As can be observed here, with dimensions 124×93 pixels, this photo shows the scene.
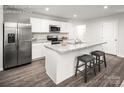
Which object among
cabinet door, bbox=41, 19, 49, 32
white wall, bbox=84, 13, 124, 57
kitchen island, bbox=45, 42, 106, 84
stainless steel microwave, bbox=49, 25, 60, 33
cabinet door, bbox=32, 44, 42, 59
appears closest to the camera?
kitchen island, bbox=45, 42, 106, 84

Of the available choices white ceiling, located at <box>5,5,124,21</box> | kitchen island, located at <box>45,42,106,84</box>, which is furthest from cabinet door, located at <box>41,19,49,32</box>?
kitchen island, located at <box>45,42,106,84</box>

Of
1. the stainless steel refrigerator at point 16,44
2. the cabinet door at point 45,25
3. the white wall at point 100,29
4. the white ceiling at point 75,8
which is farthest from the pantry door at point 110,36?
the stainless steel refrigerator at point 16,44

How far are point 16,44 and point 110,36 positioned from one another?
200 inches

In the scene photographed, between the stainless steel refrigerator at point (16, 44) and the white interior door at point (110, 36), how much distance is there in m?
4.50

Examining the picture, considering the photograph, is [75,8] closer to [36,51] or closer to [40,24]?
[40,24]

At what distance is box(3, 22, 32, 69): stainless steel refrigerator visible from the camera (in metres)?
3.27

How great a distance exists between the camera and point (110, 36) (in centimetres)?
564

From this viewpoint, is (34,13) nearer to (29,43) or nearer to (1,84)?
(29,43)

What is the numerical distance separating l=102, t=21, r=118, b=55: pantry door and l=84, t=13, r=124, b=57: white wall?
0.78 feet

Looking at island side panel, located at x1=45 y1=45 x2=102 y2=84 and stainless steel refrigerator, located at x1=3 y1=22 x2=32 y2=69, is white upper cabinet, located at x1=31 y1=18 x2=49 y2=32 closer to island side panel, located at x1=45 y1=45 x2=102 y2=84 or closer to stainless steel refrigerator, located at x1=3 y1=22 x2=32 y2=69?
stainless steel refrigerator, located at x1=3 y1=22 x2=32 y2=69

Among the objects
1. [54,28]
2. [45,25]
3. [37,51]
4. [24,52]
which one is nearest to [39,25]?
[45,25]

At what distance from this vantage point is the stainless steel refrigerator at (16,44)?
3.27m

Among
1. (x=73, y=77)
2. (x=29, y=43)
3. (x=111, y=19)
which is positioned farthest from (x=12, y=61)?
(x=111, y=19)
